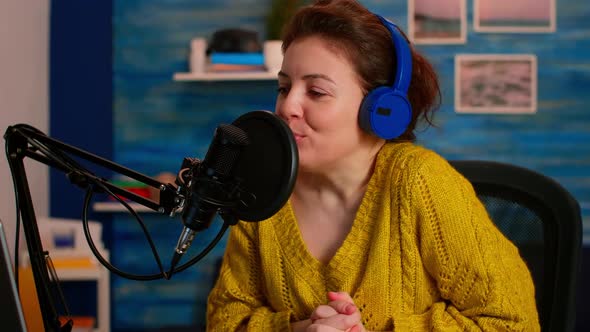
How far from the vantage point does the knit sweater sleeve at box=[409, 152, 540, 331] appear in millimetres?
1222

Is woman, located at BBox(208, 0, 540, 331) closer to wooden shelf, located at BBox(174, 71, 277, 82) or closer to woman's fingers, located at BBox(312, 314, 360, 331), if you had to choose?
woman's fingers, located at BBox(312, 314, 360, 331)

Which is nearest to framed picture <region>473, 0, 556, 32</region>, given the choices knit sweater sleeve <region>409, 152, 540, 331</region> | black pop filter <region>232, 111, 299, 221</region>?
knit sweater sleeve <region>409, 152, 540, 331</region>

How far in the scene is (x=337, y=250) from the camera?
4.49 ft

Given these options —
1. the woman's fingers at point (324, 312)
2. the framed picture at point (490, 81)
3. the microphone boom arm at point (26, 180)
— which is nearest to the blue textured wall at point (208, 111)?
the framed picture at point (490, 81)

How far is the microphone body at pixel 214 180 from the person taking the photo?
2.53 feet

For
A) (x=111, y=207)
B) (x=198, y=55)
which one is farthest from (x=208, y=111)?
(x=111, y=207)

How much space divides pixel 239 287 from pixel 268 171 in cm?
70

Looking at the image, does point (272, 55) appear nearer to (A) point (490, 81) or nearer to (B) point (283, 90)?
(A) point (490, 81)

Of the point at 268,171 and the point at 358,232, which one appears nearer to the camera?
the point at 268,171

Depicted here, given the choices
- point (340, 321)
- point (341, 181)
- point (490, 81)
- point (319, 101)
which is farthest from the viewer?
point (490, 81)

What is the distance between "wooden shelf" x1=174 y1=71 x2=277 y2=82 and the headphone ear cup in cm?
178

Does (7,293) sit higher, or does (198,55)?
(198,55)

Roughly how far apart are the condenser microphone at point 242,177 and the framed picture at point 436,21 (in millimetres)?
2681

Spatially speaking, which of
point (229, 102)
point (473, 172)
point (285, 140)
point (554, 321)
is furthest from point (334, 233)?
point (229, 102)
